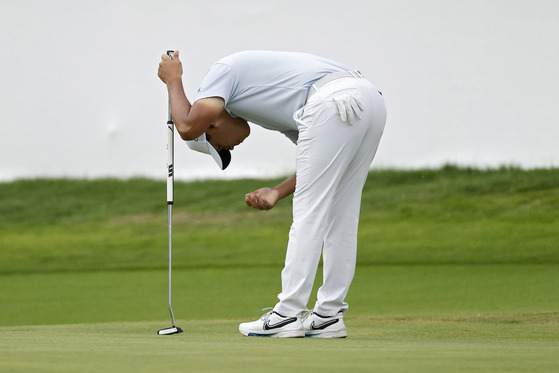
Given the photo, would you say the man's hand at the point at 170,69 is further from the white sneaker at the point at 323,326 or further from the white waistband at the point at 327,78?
the white sneaker at the point at 323,326

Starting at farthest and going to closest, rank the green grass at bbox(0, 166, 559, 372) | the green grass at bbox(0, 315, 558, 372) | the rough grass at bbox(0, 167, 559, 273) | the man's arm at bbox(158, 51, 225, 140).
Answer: the rough grass at bbox(0, 167, 559, 273) → the man's arm at bbox(158, 51, 225, 140) → the green grass at bbox(0, 166, 559, 372) → the green grass at bbox(0, 315, 558, 372)

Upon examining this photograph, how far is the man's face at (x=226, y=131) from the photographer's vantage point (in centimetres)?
247

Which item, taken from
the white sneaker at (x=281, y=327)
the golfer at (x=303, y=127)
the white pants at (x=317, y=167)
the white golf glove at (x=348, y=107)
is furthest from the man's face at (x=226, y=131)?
the white sneaker at (x=281, y=327)

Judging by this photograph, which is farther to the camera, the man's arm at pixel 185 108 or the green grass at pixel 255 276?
the man's arm at pixel 185 108

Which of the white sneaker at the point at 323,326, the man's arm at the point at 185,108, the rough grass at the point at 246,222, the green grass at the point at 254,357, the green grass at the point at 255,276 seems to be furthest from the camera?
the rough grass at the point at 246,222

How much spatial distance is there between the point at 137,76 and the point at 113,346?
24.5 ft

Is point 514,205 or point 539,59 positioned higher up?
point 539,59

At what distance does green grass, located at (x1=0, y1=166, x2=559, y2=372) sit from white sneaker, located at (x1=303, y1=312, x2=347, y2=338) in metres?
0.05

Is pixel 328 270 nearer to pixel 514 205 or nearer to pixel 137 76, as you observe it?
pixel 514 205

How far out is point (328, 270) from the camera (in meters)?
2.47

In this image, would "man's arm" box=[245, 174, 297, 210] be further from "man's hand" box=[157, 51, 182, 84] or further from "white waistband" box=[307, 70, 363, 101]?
"man's hand" box=[157, 51, 182, 84]

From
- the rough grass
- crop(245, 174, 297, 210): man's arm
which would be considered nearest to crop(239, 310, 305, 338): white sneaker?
crop(245, 174, 297, 210): man's arm

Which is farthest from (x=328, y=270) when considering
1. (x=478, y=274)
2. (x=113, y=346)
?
(x=478, y=274)

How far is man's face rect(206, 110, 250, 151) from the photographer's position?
247 centimetres
